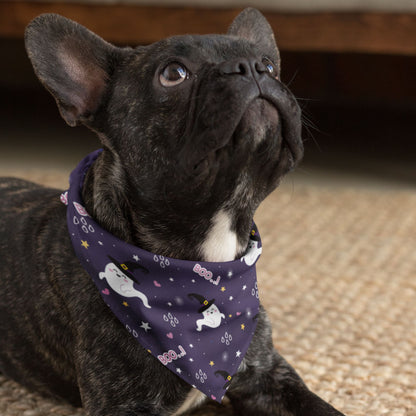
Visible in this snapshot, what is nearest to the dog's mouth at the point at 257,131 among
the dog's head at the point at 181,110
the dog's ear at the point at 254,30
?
the dog's head at the point at 181,110

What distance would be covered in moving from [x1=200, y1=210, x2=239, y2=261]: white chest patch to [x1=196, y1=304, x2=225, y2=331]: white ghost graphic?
8 centimetres

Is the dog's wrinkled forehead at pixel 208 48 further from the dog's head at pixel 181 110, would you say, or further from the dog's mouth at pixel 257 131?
the dog's mouth at pixel 257 131

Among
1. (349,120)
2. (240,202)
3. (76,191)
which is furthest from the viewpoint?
(349,120)

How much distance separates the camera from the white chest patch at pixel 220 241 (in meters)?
1.21

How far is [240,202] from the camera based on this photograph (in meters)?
1.20

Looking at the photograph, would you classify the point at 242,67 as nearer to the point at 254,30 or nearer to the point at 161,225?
the point at 161,225

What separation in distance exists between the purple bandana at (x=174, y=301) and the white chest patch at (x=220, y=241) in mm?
22

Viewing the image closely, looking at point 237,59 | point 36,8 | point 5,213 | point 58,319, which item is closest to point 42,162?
point 36,8

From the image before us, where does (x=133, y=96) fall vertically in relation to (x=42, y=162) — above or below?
above

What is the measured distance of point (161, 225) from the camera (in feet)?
3.98

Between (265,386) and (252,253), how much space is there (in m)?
0.24

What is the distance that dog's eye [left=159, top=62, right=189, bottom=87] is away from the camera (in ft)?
3.74

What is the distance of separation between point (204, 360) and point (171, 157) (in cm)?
34

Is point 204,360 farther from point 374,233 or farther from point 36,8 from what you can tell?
point 36,8
